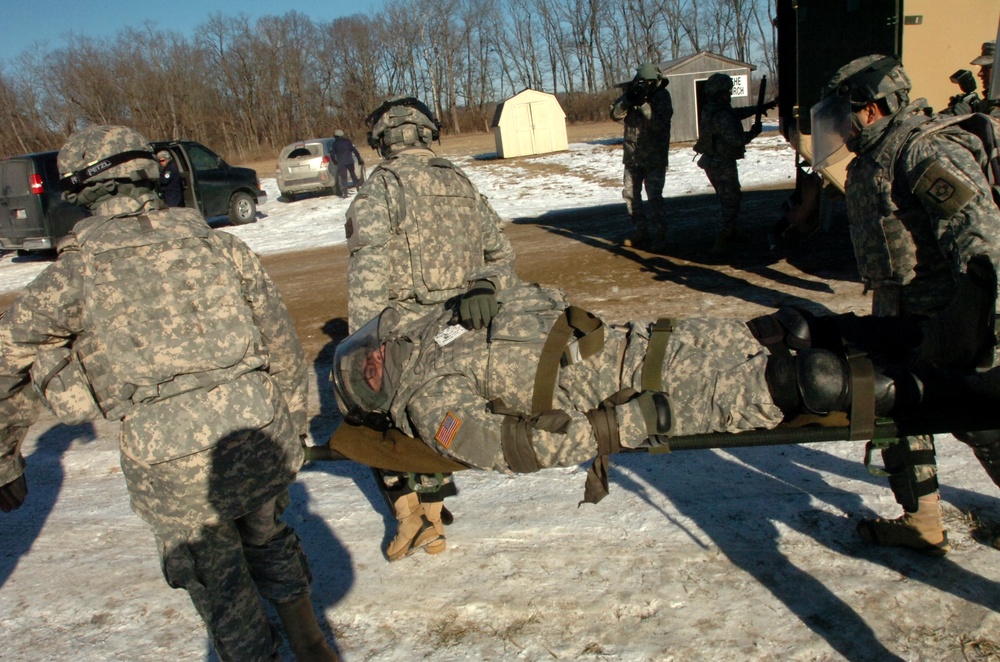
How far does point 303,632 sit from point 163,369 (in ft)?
3.81

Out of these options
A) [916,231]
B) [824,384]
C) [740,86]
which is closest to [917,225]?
[916,231]

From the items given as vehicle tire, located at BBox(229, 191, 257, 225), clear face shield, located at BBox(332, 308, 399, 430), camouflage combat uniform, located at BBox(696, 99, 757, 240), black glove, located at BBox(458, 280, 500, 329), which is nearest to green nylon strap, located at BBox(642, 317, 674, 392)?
black glove, located at BBox(458, 280, 500, 329)

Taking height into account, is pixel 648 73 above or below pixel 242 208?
above

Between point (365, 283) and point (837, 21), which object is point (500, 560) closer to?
point (365, 283)

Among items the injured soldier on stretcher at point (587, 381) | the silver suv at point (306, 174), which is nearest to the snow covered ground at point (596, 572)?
the injured soldier on stretcher at point (587, 381)

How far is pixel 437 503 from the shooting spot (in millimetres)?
3514

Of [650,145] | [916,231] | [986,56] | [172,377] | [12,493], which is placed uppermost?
[986,56]

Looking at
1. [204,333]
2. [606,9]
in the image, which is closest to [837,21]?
[204,333]

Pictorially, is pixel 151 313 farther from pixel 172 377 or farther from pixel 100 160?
pixel 100 160

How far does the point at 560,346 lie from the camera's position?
2889 mm

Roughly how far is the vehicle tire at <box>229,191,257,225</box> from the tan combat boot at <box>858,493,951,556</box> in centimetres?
1479

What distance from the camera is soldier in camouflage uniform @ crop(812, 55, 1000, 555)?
2.68 metres

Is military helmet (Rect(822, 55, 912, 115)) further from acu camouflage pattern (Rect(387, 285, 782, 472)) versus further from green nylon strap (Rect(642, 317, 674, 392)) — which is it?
green nylon strap (Rect(642, 317, 674, 392))

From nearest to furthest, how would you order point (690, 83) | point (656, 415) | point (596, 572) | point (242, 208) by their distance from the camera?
point (656, 415)
point (596, 572)
point (242, 208)
point (690, 83)
